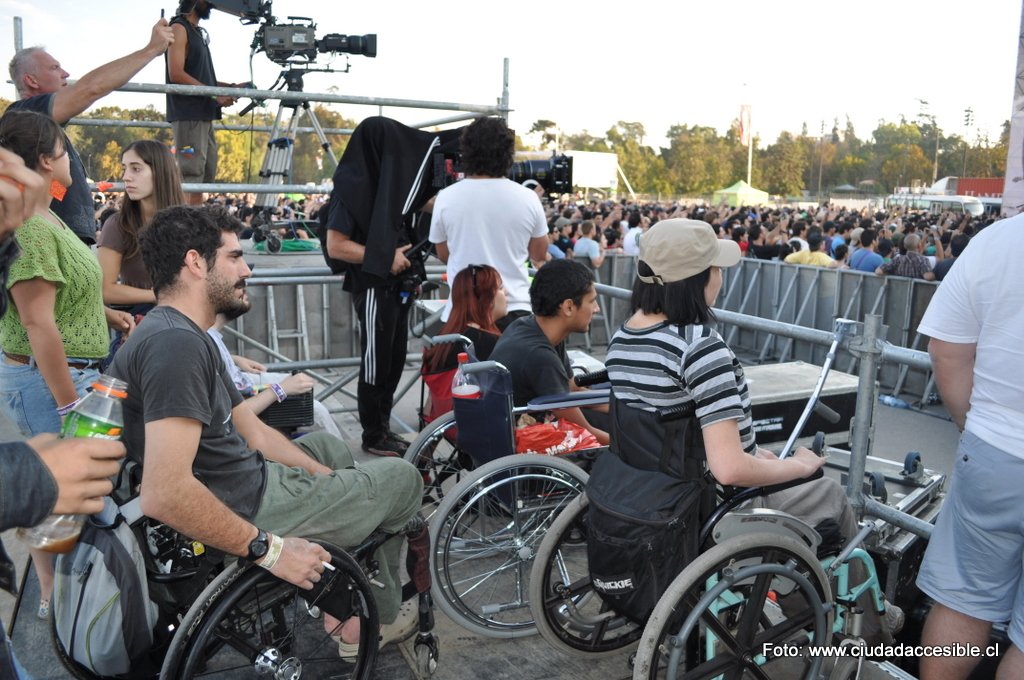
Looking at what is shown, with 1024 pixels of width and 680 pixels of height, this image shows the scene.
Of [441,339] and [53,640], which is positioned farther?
[441,339]

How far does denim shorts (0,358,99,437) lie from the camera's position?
2855 millimetres

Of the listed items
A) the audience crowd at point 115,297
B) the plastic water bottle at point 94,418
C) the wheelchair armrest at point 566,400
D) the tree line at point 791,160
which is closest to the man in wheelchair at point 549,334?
the audience crowd at point 115,297

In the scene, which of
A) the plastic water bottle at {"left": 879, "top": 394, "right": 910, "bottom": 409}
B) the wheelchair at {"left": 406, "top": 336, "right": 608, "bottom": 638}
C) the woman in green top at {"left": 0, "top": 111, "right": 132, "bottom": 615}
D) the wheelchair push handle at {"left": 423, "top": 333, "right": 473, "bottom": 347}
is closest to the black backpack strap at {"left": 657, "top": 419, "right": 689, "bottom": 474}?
the wheelchair at {"left": 406, "top": 336, "right": 608, "bottom": 638}

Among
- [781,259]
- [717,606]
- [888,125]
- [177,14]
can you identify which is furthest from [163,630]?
[888,125]

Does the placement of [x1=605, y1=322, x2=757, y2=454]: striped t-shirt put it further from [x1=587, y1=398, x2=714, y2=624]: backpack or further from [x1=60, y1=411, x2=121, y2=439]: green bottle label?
[x1=60, y1=411, x2=121, y2=439]: green bottle label

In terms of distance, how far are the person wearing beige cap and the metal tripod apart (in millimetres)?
3704

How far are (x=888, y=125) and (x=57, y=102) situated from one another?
11190 centimetres

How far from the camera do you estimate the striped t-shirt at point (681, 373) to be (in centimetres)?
227

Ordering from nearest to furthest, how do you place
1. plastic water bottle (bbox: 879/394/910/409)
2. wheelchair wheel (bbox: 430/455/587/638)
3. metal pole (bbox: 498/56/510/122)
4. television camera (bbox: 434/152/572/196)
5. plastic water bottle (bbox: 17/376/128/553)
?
plastic water bottle (bbox: 17/376/128/553), wheelchair wheel (bbox: 430/455/587/638), television camera (bbox: 434/152/572/196), metal pole (bbox: 498/56/510/122), plastic water bottle (bbox: 879/394/910/409)

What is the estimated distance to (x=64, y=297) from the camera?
9.23 feet

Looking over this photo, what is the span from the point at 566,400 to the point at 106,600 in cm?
176

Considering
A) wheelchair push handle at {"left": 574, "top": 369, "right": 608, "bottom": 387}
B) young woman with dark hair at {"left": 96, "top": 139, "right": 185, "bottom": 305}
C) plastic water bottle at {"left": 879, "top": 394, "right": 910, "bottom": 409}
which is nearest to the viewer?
wheelchair push handle at {"left": 574, "top": 369, "right": 608, "bottom": 387}

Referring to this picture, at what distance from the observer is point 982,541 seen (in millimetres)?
2234

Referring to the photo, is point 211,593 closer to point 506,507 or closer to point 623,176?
point 506,507
